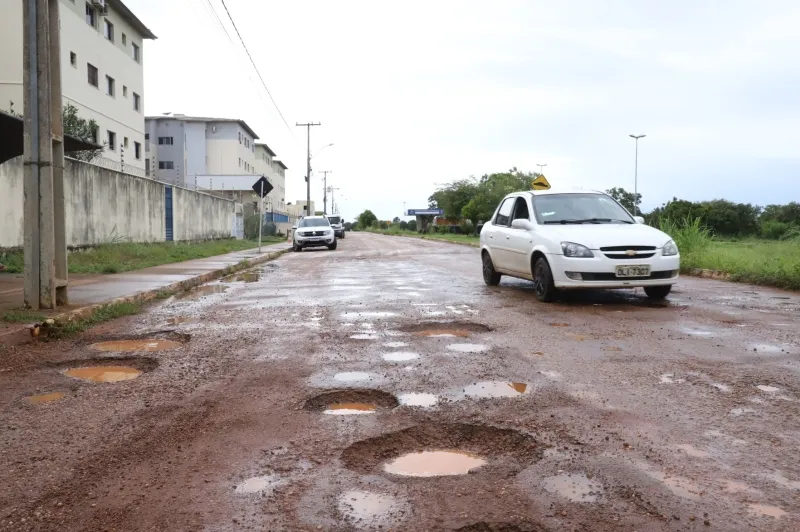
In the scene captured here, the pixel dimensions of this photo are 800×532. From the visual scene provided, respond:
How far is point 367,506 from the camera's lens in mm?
2541

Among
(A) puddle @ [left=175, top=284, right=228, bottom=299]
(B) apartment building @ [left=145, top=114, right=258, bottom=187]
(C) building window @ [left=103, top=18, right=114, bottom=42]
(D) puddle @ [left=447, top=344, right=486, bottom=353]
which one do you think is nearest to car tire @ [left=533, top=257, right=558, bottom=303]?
(D) puddle @ [left=447, top=344, right=486, bottom=353]

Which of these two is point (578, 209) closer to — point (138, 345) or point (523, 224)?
point (523, 224)

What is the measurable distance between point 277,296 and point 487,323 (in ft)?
13.5

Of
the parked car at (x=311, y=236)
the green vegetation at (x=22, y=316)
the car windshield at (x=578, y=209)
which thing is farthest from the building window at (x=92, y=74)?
the car windshield at (x=578, y=209)

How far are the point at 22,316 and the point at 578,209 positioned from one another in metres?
7.24

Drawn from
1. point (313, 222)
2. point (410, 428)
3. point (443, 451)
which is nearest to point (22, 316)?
point (410, 428)

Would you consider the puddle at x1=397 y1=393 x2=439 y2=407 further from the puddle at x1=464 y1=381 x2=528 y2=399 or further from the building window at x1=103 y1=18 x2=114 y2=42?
the building window at x1=103 y1=18 x2=114 y2=42

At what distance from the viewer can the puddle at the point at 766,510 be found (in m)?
2.45

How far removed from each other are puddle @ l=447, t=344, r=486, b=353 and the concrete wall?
436 inches

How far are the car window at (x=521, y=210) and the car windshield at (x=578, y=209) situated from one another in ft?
0.71

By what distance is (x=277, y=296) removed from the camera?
32.6 feet

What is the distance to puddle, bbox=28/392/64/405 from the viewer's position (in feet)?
13.7

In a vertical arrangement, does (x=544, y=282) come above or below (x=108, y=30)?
below

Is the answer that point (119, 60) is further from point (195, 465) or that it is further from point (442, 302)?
point (195, 465)
